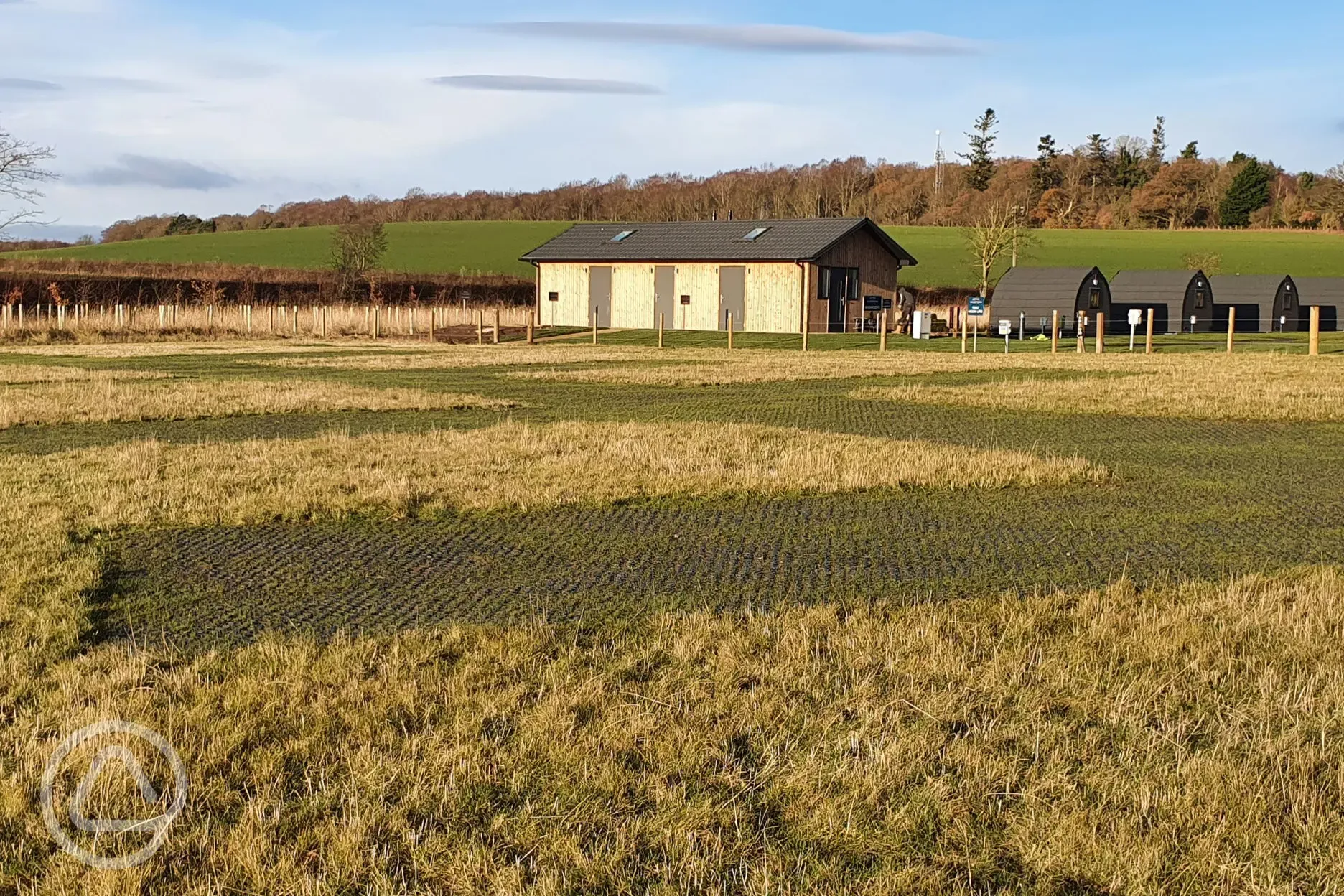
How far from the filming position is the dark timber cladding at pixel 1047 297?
141 ft

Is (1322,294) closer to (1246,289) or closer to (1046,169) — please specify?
(1246,289)

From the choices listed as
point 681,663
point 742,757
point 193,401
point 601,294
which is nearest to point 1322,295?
point 601,294

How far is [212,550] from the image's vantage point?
7.03m

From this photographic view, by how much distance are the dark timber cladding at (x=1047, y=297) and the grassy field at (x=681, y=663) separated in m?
32.7

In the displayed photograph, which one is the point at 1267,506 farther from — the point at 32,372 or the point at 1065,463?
the point at 32,372

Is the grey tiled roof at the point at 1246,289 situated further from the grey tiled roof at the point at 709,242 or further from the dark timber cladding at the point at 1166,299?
the grey tiled roof at the point at 709,242

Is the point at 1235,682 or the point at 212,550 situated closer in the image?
the point at 1235,682

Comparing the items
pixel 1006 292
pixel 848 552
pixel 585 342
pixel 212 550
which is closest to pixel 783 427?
pixel 848 552

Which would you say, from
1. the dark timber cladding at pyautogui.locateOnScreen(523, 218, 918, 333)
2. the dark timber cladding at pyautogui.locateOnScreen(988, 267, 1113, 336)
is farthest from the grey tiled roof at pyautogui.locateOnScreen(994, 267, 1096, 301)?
the dark timber cladding at pyautogui.locateOnScreen(523, 218, 918, 333)

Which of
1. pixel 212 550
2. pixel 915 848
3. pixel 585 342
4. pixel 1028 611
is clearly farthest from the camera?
pixel 585 342

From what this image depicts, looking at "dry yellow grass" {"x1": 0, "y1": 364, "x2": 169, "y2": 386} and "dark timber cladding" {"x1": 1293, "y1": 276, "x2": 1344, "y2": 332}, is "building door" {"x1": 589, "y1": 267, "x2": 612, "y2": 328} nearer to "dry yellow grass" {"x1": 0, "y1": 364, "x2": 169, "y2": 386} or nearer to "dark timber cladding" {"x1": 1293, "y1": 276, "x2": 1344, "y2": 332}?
"dry yellow grass" {"x1": 0, "y1": 364, "x2": 169, "y2": 386}

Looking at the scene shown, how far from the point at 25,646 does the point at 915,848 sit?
346cm

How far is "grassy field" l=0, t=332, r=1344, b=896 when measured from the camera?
339 centimetres

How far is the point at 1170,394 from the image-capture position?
1766 centimetres
